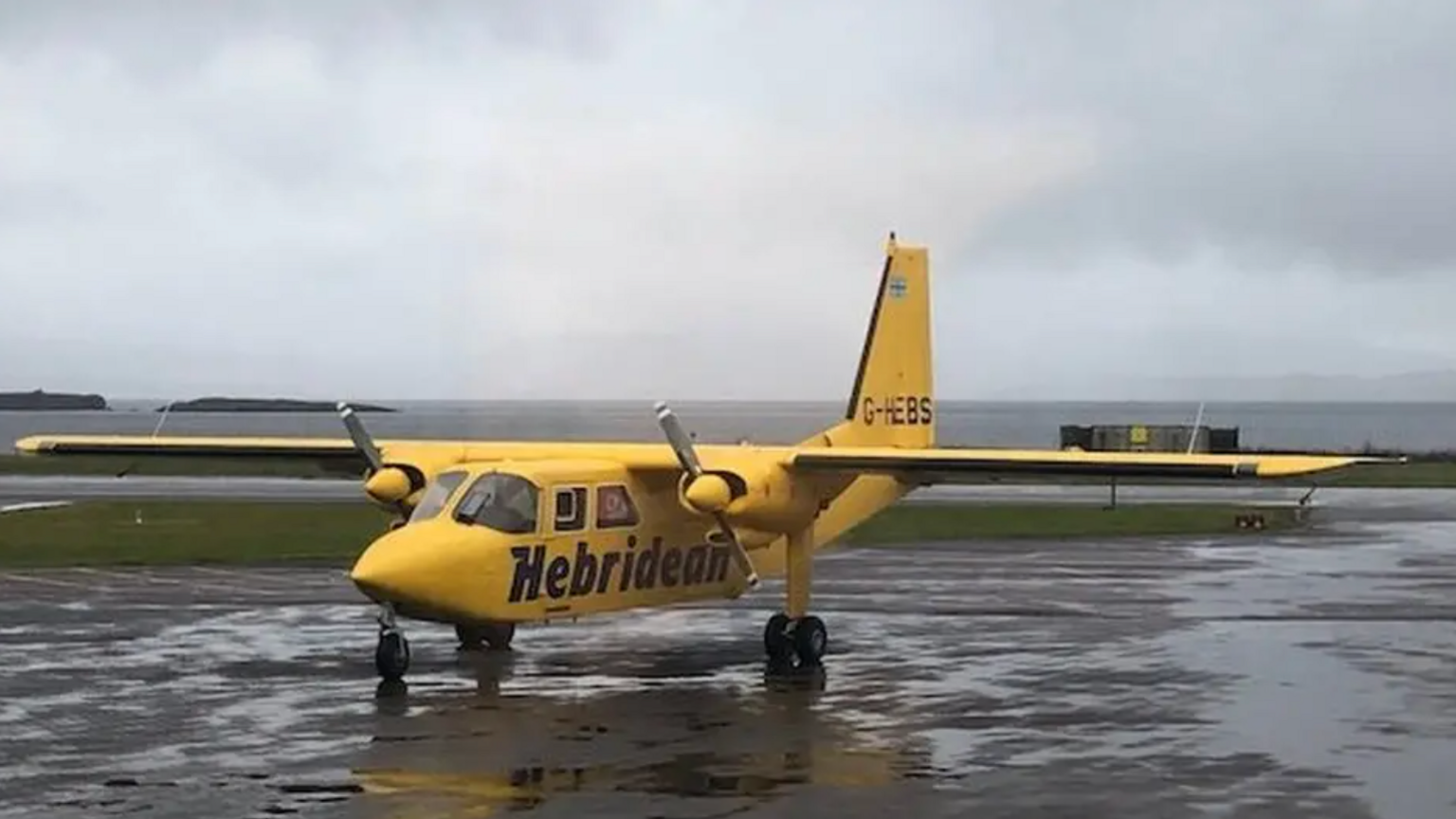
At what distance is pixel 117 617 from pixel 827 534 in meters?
9.15

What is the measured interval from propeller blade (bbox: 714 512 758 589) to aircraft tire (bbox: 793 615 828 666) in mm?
1212

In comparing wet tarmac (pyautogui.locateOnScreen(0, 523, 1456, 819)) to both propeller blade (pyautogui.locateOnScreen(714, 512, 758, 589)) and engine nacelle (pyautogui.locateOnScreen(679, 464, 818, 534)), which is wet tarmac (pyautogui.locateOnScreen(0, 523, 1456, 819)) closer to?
propeller blade (pyautogui.locateOnScreen(714, 512, 758, 589))

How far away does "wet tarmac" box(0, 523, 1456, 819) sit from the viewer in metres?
13.4

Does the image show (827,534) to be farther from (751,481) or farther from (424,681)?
(424,681)

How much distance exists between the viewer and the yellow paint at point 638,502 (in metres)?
19.0

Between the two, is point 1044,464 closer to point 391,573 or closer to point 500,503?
point 500,503

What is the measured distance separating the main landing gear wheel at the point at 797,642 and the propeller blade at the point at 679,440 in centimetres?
189

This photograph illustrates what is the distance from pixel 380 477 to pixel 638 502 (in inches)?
117

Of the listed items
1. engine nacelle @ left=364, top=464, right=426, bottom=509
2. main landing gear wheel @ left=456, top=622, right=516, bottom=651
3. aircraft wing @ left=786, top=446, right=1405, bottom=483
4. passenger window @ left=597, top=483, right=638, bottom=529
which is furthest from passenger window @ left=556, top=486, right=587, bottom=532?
engine nacelle @ left=364, top=464, right=426, bottom=509

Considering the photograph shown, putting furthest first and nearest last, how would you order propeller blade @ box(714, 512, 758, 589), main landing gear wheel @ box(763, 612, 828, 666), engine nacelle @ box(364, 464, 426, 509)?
engine nacelle @ box(364, 464, 426, 509)
propeller blade @ box(714, 512, 758, 589)
main landing gear wheel @ box(763, 612, 828, 666)

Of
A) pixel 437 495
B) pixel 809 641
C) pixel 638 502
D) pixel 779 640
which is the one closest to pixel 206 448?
pixel 437 495

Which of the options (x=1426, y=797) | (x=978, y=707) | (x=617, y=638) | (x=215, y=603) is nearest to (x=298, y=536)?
(x=215, y=603)

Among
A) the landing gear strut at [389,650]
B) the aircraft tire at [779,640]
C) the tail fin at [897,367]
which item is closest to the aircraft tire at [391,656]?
the landing gear strut at [389,650]

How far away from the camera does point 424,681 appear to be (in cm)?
1959
